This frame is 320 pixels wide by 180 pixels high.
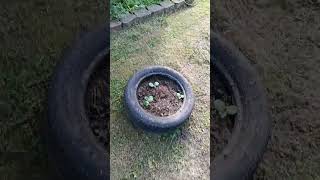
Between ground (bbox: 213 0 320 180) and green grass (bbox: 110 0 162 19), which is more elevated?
green grass (bbox: 110 0 162 19)

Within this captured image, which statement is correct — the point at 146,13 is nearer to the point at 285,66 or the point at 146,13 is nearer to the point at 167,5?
the point at 167,5

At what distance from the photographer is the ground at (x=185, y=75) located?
3074 millimetres

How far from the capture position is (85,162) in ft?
9.84

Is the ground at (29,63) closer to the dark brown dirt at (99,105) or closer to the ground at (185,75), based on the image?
the dark brown dirt at (99,105)

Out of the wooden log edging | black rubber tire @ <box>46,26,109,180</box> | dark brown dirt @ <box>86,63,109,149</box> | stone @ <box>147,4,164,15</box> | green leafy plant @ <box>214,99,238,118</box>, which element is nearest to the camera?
black rubber tire @ <box>46,26,109,180</box>

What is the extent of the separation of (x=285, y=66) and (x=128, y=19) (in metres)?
1.40

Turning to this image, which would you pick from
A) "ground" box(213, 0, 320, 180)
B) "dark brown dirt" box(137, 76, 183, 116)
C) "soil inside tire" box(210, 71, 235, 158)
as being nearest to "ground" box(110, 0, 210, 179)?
"soil inside tire" box(210, 71, 235, 158)

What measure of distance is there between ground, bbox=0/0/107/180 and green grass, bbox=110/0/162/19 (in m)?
0.24

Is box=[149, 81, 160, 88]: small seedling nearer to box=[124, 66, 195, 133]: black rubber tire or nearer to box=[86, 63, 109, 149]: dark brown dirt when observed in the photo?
→ box=[124, 66, 195, 133]: black rubber tire

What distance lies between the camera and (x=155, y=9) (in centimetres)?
391

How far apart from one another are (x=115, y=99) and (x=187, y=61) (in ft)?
1.95

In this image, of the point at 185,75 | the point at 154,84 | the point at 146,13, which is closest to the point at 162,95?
the point at 154,84

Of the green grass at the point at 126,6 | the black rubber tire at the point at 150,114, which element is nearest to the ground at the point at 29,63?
the green grass at the point at 126,6

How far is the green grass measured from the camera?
3.92 meters
